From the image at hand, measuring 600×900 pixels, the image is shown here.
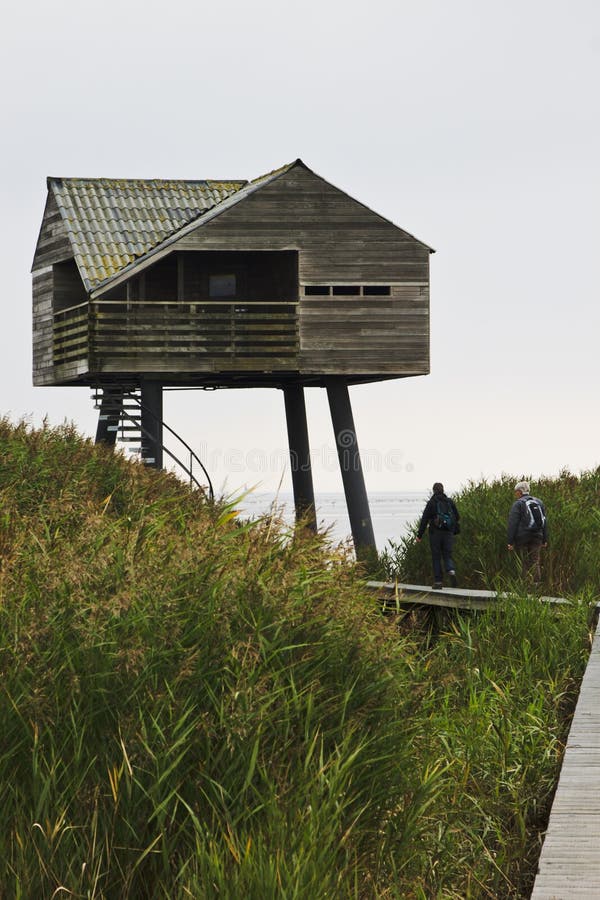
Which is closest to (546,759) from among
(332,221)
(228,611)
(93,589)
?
(228,611)

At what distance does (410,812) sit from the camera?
6.25m

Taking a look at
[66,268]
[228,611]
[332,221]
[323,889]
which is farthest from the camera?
[66,268]

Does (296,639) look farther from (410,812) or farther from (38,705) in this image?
(38,705)

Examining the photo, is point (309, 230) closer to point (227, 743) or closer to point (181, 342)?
point (181, 342)

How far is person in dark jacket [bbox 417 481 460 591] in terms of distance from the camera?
18.0 meters

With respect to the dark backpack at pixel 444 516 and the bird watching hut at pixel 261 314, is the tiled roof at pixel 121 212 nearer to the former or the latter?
the bird watching hut at pixel 261 314

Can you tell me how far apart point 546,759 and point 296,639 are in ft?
8.94

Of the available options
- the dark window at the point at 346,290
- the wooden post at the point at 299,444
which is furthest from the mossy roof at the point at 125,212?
the wooden post at the point at 299,444

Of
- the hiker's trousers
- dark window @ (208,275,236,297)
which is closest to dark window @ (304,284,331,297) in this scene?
dark window @ (208,275,236,297)

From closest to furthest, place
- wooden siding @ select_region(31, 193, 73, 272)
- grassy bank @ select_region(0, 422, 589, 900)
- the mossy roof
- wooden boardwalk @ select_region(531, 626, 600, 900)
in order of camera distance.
Answer: grassy bank @ select_region(0, 422, 589, 900) → wooden boardwalk @ select_region(531, 626, 600, 900) → the mossy roof → wooden siding @ select_region(31, 193, 73, 272)

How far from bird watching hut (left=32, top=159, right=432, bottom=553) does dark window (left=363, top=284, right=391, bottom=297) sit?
21 mm

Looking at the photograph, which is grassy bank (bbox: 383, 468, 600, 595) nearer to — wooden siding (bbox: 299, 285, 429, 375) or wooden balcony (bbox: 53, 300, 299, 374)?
wooden siding (bbox: 299, 285, 429, 375)

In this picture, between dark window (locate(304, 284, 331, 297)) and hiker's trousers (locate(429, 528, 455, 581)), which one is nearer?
hiker's trousers (locate(429, 528, 455, 581))

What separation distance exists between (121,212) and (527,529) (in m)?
13.5
